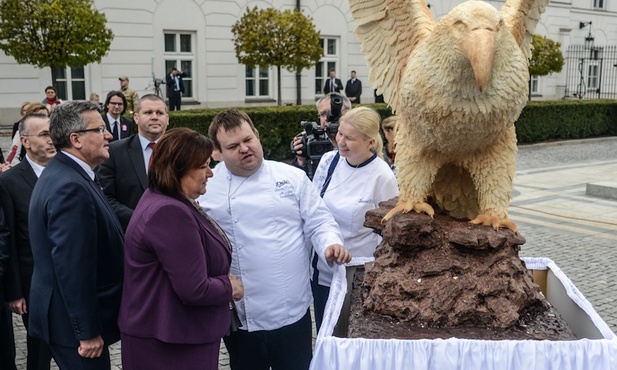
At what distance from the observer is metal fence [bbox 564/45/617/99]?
87.6 ft

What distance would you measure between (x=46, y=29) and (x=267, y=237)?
11.5 metres

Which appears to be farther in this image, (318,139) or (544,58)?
(544,58)

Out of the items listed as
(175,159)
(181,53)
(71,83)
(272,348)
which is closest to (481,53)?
(175,159)

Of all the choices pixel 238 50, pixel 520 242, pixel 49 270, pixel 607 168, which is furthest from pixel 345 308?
pixel 238 50

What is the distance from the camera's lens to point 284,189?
116 inches

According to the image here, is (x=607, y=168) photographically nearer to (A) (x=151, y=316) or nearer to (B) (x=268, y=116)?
(B) (x=268, y=116)

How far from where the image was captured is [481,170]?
8.80 ft

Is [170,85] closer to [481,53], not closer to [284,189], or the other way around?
[284,189]

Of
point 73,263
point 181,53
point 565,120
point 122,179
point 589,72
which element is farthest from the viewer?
point 589,72

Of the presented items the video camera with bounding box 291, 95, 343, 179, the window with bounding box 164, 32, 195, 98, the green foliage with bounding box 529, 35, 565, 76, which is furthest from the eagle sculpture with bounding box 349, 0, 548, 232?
the green foliage with bounding box 529, 35, 565, 76

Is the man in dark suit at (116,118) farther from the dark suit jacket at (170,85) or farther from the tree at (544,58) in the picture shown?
the tree at (544,58)

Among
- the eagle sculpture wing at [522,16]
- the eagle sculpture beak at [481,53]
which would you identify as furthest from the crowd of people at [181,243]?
the eagle sculpture beak at [481,53]

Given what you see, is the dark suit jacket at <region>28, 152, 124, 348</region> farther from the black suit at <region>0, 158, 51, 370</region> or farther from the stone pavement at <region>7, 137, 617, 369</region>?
the stone pavement at <region>7, 137, 617, 369</region>

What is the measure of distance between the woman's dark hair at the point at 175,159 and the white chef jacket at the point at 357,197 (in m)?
1.12
